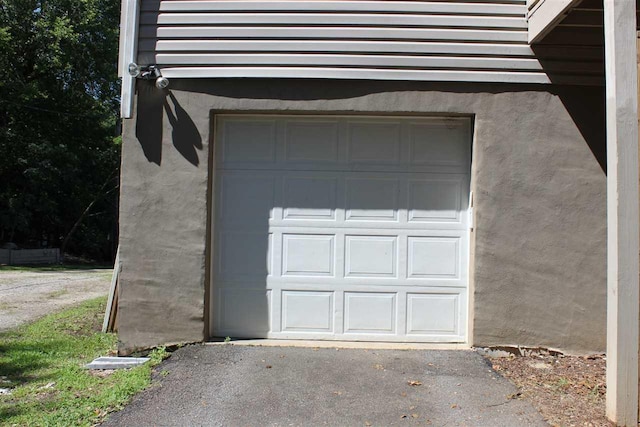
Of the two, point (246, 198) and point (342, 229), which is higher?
point (246, 198)

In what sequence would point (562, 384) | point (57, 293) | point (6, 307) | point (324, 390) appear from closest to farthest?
1. point (324, 390)
2. point (562, 384)
3. point (6, 307)
4. point (57, 293)

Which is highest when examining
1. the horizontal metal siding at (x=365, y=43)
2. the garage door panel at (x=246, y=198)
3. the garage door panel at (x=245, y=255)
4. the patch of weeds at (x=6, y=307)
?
the horizontal metal siding at (x=365, y=43)

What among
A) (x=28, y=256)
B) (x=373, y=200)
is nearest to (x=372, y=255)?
(x=373, y=200)

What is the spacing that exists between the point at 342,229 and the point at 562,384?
8.47 ft

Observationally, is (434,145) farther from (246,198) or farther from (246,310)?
(246,310)

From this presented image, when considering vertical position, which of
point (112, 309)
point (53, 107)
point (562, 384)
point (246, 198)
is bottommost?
point (562, 384)

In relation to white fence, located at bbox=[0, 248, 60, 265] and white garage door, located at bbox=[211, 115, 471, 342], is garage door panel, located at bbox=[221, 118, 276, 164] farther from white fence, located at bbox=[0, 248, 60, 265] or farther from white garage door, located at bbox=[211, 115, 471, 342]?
white fence, located at bbox=[0, 248, 60, 265]

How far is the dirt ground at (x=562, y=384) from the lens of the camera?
4.15m

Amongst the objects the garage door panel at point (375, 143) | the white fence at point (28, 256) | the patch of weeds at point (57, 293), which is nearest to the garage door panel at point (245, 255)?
the garage door panel at point (375, 143)

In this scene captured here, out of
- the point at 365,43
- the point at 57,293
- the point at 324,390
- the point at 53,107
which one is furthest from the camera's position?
the point at 53,107

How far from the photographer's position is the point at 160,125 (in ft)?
19.0

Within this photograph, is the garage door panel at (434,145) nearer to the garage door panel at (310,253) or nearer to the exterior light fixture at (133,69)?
the garage door panel at (310,253)

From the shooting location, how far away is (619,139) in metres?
4.01

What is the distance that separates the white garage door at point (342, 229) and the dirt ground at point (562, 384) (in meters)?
0.83
